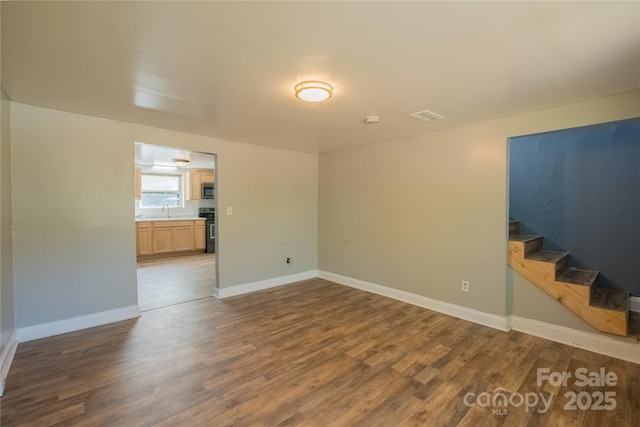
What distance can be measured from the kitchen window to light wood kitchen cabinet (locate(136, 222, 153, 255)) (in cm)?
117

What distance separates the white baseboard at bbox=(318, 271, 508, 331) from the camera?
3.12 m

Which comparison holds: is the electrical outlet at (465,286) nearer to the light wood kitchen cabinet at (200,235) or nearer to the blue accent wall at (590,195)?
the blue accent wall at (590,195)

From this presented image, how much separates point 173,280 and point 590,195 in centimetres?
623

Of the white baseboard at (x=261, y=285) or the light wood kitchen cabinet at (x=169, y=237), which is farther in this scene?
the light wood kitchen cabinet at (x=169, y=237)

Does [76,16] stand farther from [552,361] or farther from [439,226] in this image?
[552,361]

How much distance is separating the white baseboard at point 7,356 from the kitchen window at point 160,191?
5.32 metres

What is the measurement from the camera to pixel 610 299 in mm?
2857

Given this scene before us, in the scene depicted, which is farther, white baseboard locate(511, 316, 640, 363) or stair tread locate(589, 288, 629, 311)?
stair tread locate(589, 288, 629, 311)

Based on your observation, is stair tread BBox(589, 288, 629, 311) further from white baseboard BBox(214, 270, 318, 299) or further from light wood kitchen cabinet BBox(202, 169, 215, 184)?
light wood kitchen cabinet BBox(202, 169, 215, 184)

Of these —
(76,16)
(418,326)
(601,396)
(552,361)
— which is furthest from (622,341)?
(76,16)

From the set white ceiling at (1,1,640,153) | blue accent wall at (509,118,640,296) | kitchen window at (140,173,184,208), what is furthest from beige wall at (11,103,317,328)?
kitchen window at (140,173,184,208)

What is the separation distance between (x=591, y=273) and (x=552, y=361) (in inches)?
59.5

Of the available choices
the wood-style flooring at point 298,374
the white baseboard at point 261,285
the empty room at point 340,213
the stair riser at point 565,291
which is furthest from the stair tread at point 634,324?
the white baseboard at point 261,285

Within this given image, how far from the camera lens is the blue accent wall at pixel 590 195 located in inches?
125
